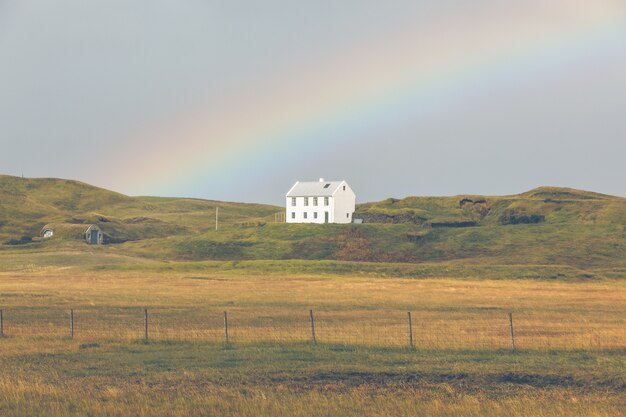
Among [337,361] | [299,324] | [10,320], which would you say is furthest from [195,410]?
[10,320]

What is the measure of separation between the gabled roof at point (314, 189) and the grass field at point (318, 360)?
299 feet

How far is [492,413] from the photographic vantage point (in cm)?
2106

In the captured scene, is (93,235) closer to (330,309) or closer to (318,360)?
(330,309)

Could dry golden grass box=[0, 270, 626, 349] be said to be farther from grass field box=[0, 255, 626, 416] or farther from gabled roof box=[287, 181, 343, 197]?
gabled roof box=[287, 181, 343, 197]

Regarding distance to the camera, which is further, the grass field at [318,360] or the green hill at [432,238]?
the green hill at [432,238]

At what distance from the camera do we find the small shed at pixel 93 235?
164 m

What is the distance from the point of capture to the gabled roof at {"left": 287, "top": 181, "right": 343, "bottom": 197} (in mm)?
153375

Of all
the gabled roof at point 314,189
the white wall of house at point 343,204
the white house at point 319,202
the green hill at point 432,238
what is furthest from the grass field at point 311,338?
the gabled roof at point 314,189

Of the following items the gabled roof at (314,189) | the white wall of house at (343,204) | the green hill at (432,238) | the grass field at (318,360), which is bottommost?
the grass field at (318,360)

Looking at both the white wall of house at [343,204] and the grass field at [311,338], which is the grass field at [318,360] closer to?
the grass field at [311,338]

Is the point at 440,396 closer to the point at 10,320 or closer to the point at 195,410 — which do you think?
the point at 195,410

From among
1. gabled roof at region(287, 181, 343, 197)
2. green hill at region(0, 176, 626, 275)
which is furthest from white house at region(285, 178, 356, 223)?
green hill at region(0, 176, 626, 275)

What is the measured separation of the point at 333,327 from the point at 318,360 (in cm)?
1163

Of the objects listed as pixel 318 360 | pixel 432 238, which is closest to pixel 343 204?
pixel 432 238
